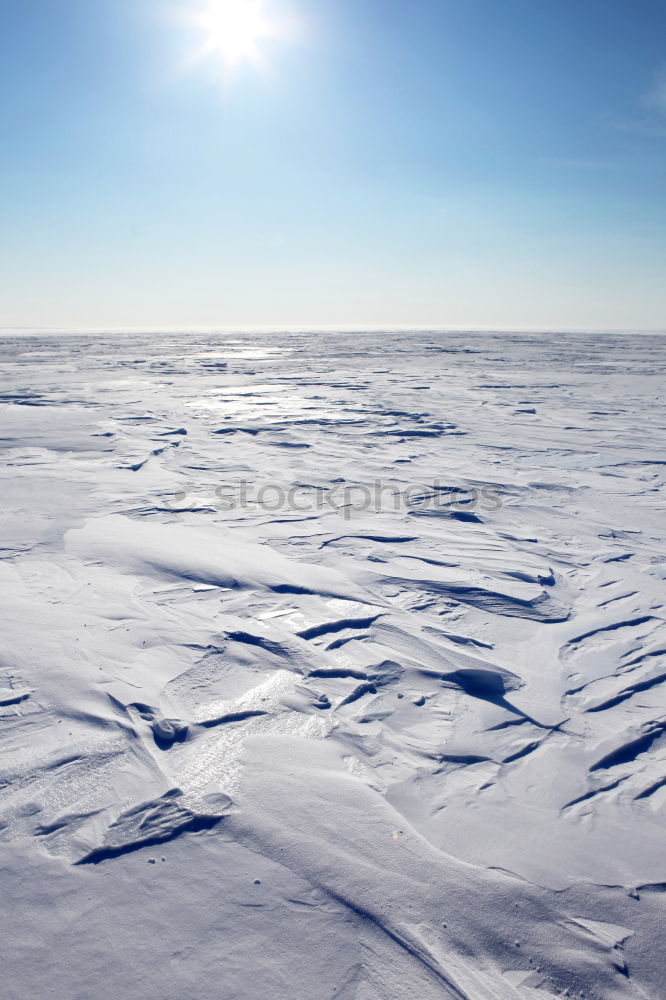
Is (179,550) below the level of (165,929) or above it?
above

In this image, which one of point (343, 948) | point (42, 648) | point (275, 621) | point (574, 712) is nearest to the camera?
point (343, 948)

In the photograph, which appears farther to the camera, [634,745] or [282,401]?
[282,401]

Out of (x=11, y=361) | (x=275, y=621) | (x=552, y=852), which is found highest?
(x=11, y=361)

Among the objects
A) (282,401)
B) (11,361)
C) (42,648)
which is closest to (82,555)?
(42,648)

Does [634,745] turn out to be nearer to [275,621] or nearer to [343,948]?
[343,948]

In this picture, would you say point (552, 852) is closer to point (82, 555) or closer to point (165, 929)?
point (165, 929)

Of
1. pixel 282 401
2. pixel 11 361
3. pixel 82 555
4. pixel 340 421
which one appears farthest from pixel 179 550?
pixel 11 361

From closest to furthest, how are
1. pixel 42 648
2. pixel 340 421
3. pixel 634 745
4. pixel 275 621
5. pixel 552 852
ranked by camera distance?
1. pixel 552 852
2. pixel 634 745
3. pixel 42 648
4. pixel 275 621
5. pixel 340 421
